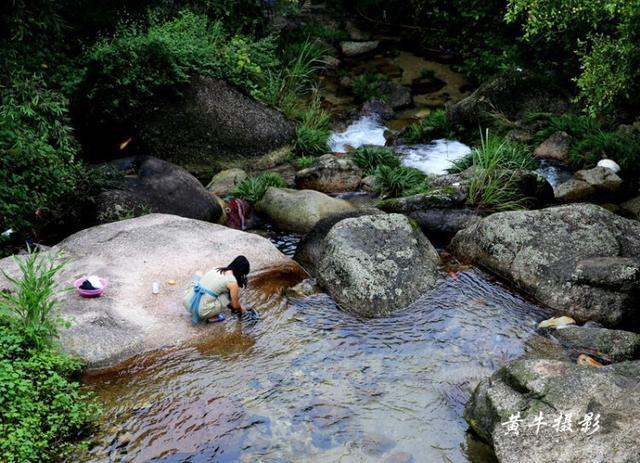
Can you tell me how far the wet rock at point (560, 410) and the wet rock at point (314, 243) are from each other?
4011 millimetres

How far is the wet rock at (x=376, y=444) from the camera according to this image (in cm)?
621

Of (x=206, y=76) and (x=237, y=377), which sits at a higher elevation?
(x=206, y=76)

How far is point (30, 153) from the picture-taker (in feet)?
30.3

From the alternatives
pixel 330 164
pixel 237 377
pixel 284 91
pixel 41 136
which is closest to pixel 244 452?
pixel 237 377

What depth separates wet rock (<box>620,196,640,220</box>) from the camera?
11791 mm

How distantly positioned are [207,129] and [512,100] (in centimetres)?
770

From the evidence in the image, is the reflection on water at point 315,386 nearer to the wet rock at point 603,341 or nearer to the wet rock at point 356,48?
the wet rock at point 603,341

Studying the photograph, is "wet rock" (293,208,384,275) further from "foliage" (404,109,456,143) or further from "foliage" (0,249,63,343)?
"foliage" (404,109,456,143)

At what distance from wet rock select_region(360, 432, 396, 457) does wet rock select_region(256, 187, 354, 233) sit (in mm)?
5452

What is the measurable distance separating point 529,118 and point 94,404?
12.6 metres

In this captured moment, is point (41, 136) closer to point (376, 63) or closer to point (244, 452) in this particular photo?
point (244, 452)

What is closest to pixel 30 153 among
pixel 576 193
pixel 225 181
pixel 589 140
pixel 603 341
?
pixel 225 181

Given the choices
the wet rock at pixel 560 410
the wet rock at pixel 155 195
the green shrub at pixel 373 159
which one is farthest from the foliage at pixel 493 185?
the wet rock at pixel 560 410

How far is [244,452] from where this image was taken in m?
6.17
